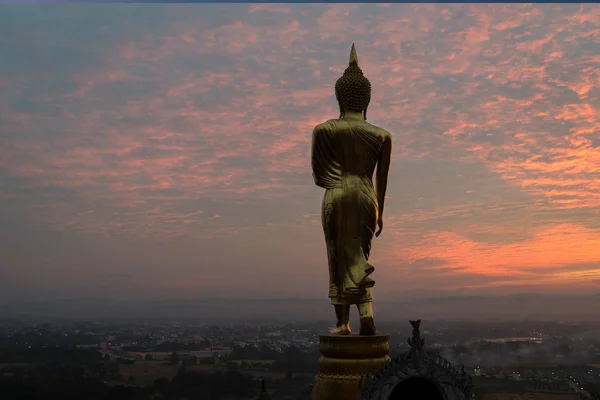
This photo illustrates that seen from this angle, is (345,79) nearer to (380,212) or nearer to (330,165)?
(330,165)

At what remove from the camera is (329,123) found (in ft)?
37.9

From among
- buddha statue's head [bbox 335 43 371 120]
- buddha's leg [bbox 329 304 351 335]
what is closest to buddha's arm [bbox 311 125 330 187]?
buddha statue's head [bbox 335 43 371 120]

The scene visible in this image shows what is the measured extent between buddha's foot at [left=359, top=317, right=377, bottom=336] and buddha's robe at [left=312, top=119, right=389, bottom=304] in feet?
1.40

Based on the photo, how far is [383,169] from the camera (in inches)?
463

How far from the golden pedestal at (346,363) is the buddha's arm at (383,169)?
201 cm

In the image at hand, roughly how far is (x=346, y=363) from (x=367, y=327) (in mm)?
609

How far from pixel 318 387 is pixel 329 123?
3772 mm

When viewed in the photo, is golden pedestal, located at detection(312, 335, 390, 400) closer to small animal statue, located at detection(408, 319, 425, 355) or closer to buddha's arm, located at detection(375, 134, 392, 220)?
small animal statue, located at detection(408, 319, 425, 355)

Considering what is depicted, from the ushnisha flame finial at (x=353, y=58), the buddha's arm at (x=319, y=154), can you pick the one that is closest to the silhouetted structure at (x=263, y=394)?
the buddha's arm at (x=319, y=154)

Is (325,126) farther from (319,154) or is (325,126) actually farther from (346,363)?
(346,363)

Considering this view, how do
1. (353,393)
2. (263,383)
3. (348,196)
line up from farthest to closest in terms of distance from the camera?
(263,383) → (348,196) → (353,393)

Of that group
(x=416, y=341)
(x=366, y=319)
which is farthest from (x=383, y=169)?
(x=416, y=341)

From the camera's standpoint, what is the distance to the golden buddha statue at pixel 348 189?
11.3 m

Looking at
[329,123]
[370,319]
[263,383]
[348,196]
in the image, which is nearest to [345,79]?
[329,123]
